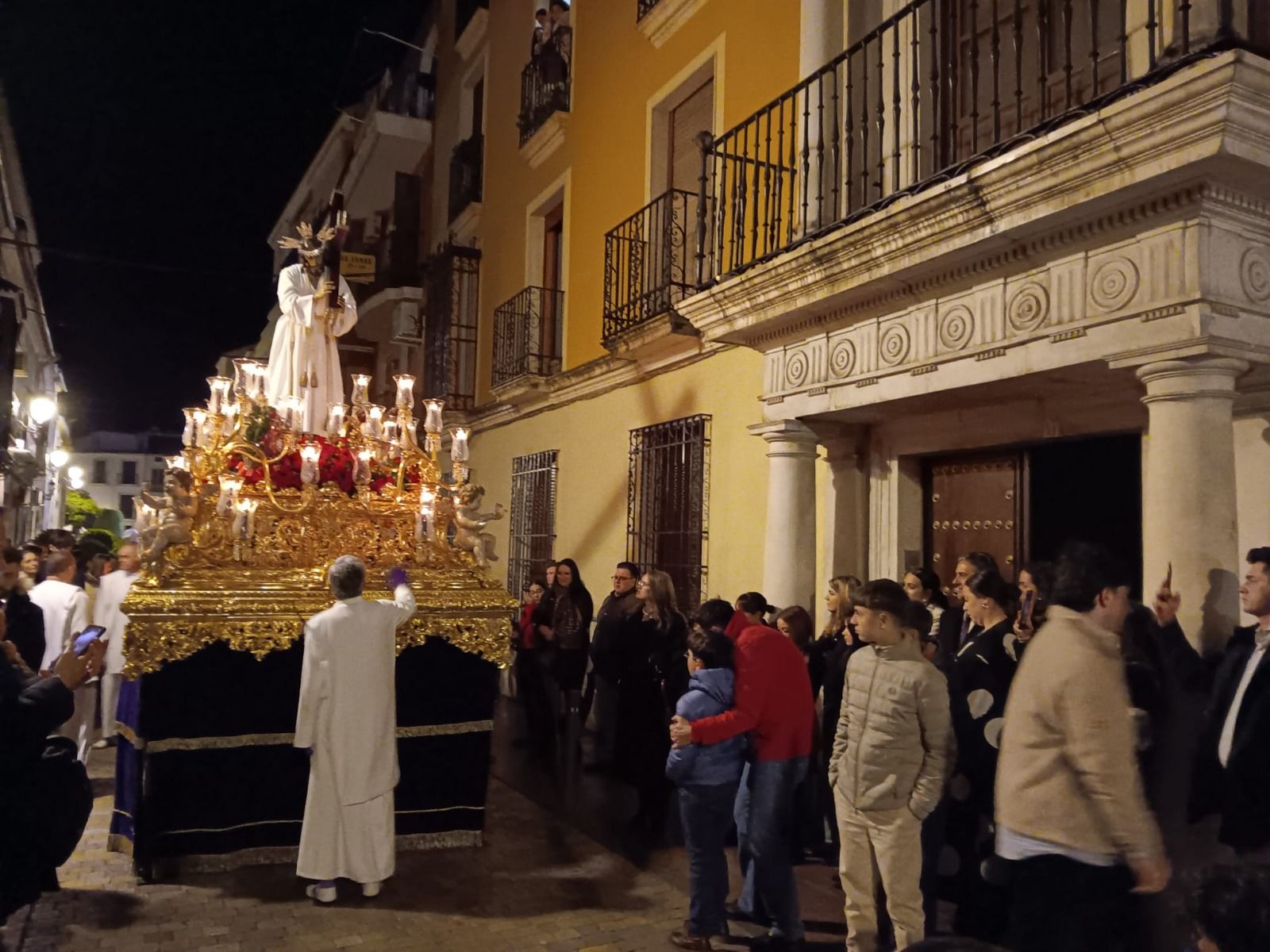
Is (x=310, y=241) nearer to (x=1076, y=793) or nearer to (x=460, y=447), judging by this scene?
(x=460, y=447)

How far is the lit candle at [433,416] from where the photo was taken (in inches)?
233

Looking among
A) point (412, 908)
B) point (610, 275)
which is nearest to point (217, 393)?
point (412, 908)

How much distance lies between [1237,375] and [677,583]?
5458mm

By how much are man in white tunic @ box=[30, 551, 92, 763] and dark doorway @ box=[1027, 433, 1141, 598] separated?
245 inches

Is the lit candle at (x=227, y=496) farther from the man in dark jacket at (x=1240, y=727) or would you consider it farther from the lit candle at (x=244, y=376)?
the man in dark jacket at (x=1240, y=727)

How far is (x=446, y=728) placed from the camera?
5.55m

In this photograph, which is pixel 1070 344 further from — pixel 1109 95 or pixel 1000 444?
pixel 1000 444

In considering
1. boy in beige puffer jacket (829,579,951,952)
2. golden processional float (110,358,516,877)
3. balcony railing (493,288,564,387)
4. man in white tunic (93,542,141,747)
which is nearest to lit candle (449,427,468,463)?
golden processional float (110,358,516,877)

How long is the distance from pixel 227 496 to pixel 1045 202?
14.4 feet

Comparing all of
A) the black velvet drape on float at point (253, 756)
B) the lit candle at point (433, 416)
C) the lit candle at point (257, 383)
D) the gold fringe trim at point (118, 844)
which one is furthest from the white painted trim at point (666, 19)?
the gold fringe trim at point (118, 844)

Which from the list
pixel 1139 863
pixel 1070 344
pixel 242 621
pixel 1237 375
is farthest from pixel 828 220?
pixel 1139 863

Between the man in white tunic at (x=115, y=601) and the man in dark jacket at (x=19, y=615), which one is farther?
the man in white tunic at (x=115, y=601)

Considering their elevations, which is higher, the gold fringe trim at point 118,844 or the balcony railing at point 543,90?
the balcony railing at point 543,90

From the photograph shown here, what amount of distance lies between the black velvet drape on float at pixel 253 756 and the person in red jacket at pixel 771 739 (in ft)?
6.42
